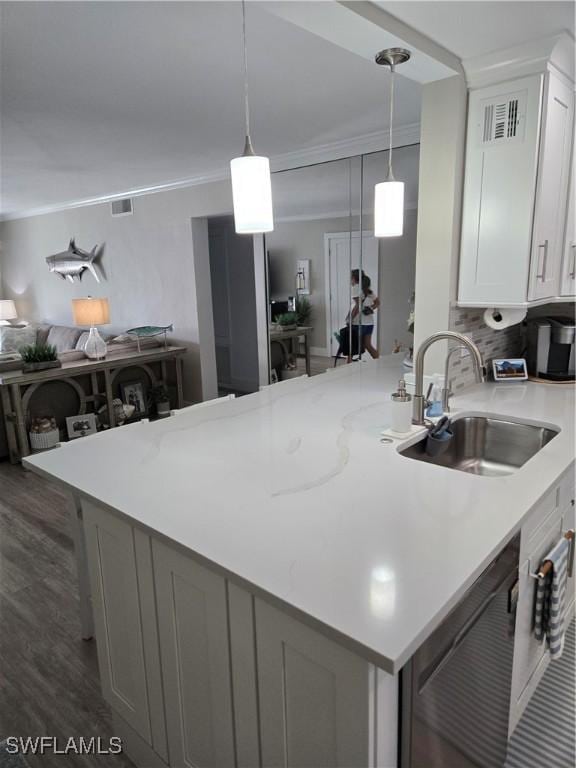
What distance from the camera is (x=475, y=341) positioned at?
259 centimetres

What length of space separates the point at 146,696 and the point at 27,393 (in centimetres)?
329

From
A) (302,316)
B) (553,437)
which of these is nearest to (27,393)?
(302,316)

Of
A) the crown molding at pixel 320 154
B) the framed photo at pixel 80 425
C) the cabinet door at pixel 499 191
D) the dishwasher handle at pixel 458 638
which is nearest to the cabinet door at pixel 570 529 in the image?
the dishwasher handle at pixel 458 638

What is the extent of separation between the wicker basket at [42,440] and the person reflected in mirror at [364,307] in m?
2.64

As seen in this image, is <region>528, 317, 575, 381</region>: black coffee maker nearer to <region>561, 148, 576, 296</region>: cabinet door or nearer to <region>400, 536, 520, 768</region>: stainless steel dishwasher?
<region>561, 148, 576, 296</region>: cabinet door

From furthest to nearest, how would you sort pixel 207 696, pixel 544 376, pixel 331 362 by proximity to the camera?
pixel 331 362
pixel 544 376
pixel 207 696

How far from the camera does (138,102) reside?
9.22ft

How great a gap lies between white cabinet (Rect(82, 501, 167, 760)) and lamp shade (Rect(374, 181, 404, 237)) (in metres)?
1.45

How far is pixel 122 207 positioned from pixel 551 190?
4841 mm

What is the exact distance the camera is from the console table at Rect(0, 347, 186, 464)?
4176 millimetres

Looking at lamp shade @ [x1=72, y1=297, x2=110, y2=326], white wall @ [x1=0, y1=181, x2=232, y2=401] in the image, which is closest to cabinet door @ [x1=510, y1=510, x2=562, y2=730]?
white wall @ [x1=0, y1=181, x2=232, y2=401]

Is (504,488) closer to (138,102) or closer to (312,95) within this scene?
(312,95)

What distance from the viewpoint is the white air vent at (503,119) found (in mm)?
2060

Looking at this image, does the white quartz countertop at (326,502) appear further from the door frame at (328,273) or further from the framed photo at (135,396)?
the framed photo at (135,396)
